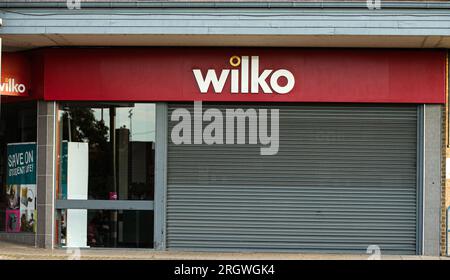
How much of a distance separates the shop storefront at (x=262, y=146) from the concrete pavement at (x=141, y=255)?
27 cm

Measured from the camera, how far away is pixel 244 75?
12.5 meters

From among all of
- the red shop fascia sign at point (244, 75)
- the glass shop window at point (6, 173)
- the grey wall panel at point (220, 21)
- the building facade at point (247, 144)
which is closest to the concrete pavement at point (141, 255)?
the building facade at point (247, 144)

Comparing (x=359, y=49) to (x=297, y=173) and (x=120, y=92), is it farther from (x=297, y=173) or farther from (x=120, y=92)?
(x=120, y=92)

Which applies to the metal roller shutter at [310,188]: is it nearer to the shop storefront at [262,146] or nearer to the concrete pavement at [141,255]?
the shop storefront at [262,146]

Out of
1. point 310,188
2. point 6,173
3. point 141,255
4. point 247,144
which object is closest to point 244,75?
point 247,144

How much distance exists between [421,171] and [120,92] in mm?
5512

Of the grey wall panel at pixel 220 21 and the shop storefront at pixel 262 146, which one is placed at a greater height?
the grey wall panel at pixel 220 21

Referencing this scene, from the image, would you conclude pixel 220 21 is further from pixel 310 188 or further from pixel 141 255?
pixel 141 255

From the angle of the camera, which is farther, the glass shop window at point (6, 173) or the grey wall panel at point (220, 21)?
the glass shop window at point (6, 173)

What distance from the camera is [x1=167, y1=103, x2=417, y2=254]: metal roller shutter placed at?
12.5m

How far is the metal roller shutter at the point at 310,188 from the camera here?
12.5 metres

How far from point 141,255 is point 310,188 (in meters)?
3.19

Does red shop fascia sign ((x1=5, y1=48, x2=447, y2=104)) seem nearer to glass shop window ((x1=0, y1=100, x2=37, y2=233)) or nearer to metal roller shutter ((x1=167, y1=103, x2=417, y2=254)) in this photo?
metal roller shutter ((x1=167, y1=103, x2=417, y2=254))

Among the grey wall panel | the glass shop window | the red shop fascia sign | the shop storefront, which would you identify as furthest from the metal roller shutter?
the glass shop window
